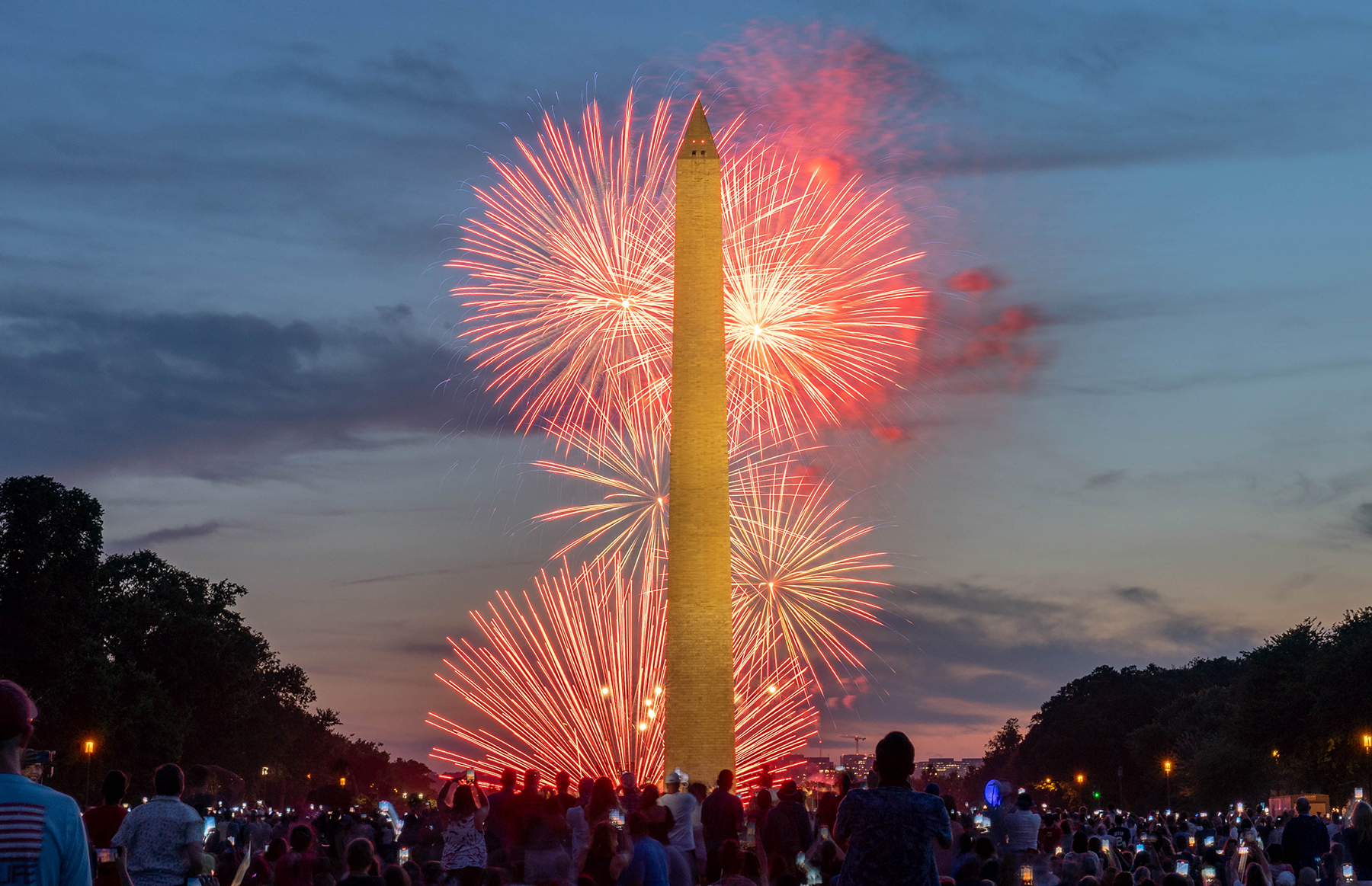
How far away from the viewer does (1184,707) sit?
127875 millimetres

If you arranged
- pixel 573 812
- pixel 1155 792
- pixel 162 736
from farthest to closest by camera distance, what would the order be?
pixel 1155 792
pixel 162 736
pixel 573 812

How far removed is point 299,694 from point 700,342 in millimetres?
66482

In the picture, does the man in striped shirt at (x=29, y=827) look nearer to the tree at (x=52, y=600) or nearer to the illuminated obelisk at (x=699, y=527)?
the illuminated obelisk at (x=699, y=527)

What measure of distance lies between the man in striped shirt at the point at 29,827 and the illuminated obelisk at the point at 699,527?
106ft

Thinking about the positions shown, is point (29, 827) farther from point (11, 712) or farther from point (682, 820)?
point (682, 820)

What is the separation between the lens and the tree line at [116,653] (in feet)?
188

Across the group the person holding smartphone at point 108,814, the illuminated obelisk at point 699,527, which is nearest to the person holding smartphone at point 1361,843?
the person holding smartphone at point 108,814

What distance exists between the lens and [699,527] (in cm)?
3762

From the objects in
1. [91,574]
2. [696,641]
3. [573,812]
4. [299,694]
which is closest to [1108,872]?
[573,812]

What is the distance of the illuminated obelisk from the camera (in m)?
37.4

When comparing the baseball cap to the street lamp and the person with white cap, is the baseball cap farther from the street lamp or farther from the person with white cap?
the street lamp

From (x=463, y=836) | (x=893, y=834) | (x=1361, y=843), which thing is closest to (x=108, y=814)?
(x=463, y=836)

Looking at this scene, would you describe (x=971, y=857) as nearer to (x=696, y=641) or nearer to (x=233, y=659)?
(x=696, y=641)

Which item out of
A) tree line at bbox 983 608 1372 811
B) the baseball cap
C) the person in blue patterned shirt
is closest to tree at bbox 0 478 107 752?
tree line at bbox 983 608 1372 811
